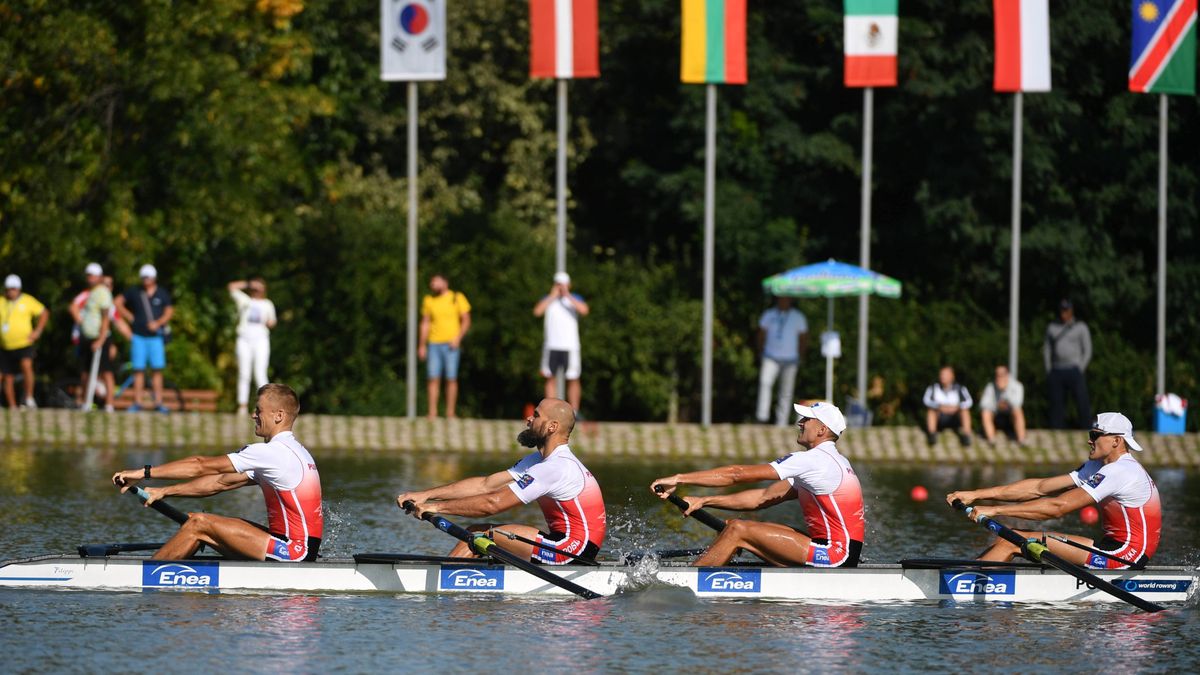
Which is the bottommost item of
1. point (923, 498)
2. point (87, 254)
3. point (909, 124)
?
point (923, 498)

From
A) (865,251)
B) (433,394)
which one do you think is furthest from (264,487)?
(865,251)

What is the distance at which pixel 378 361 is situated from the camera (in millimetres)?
31281

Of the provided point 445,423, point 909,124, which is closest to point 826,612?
point 445,423

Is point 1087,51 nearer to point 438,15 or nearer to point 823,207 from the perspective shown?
point 823,207

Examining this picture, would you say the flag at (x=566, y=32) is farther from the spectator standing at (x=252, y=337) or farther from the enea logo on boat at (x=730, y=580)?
the enea logo on boat at (x=730, y=580)

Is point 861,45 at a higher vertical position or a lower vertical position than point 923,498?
higher

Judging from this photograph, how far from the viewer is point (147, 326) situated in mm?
26312

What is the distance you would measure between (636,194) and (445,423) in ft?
41.1

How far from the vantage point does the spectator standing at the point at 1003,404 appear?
85.9 ft

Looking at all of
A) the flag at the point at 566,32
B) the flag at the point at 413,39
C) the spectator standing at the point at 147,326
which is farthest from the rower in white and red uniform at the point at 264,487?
the flag at the point at 566,32

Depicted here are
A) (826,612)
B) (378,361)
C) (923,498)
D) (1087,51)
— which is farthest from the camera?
(1087,51)

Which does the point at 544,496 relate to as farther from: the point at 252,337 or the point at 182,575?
the point at 252,337

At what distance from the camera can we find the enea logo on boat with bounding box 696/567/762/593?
14.5m

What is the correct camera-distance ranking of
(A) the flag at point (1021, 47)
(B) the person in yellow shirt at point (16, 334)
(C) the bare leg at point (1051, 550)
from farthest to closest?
(A) the flag at point (1021, 47) < (B) the person in yellow shirt at point (16, 334) < (C) the bare leg at point (1051, 550)
